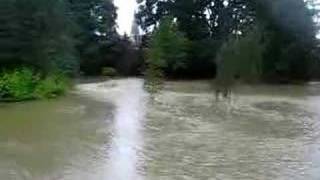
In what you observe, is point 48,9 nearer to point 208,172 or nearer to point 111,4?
point 208,172

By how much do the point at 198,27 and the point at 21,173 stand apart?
73.3 ft

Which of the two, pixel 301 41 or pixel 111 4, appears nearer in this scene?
pixel 301 41

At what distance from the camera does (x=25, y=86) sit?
48.6 feet

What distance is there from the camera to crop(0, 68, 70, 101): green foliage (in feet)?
46.9

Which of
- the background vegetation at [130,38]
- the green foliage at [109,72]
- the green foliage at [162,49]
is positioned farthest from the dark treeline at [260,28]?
the green foliage at [162,49]

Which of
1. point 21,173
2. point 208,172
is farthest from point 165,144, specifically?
point 21,173

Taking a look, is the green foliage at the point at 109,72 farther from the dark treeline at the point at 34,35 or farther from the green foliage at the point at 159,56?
the green foliage at the point at 159,56

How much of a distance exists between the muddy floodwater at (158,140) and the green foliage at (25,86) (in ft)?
2.59

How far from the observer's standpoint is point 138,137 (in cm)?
862

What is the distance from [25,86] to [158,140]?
7.53m

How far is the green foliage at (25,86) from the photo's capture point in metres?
14.3

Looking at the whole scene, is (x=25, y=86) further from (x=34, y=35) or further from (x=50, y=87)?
(x=34, y=35)

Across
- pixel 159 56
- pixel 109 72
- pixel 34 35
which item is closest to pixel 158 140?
pixel 159 56

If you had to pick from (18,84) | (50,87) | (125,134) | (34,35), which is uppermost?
(34,35)
